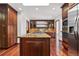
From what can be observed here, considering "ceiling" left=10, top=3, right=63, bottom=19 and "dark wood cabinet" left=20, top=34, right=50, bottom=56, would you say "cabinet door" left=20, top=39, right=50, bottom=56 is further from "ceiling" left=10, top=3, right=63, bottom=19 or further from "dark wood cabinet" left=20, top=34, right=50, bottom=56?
"ceiling" left=10, top=3, right=63, bottom=19

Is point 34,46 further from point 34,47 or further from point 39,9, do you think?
point 39,9

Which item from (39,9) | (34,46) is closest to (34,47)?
(34,46)

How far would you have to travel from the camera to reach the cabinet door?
443 centimetres

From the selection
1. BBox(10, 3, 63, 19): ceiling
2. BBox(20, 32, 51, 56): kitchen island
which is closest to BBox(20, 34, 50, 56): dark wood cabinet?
BBox(20, 32, 51, 56): kitchen island

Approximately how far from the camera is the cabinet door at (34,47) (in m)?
4.43

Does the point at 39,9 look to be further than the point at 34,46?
Yes

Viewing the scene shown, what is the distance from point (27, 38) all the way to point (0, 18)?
12.1 feet

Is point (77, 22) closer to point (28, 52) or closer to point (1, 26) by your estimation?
point (28, 52)

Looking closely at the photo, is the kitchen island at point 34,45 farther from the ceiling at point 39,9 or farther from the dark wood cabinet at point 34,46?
the ceiling at point 39,9

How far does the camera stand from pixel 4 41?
7457 millimetres

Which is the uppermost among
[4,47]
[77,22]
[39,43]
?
[77,22]

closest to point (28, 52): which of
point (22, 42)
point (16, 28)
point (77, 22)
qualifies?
point (22, 42)

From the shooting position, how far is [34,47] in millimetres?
4449

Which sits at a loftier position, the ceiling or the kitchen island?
the ceiling
